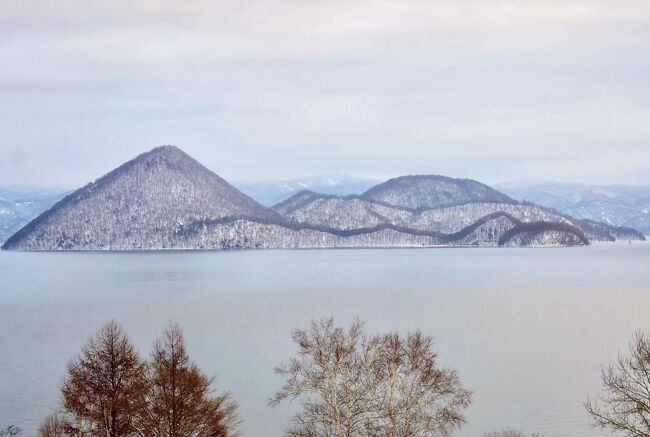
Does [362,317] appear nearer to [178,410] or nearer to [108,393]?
[108,393]

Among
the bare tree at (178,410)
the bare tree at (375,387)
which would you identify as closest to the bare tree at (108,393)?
the bare tree at (178,410)

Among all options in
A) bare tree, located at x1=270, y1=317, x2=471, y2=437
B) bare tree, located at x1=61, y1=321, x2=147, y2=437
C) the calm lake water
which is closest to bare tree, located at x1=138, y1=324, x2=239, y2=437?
bare tree, located at x1=61, y1=321, x2=147, y2=437

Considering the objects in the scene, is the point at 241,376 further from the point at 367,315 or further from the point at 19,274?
the point at 19,274

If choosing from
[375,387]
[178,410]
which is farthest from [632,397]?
[178,410]

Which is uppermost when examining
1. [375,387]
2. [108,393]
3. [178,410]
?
[108,393]

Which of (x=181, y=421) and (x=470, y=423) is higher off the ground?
(x=181, y=421)

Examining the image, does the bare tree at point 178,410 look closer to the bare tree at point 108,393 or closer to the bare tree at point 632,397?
the bare tree at point 108,393

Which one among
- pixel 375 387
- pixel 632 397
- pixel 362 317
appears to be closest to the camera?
pixel 632 397

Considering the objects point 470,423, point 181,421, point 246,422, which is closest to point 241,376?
point 246,422
